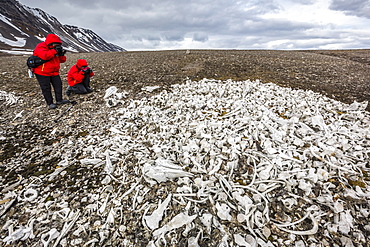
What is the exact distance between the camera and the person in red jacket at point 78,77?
308 inches

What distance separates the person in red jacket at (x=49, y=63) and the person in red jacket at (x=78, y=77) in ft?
3.14

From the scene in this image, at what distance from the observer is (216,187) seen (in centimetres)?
338

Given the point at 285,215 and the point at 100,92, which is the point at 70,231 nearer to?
the point at 285,215

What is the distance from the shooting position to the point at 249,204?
308 cm

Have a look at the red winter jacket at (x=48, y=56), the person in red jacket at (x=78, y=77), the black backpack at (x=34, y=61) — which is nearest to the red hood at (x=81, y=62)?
the person in red jacket at (x=78, y=77)

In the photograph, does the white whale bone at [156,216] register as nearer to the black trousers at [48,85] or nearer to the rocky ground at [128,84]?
the rocky ground at [128,84]

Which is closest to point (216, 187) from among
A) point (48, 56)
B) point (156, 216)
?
point (156, 216)

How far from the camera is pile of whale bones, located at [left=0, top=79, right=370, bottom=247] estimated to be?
9.00ft

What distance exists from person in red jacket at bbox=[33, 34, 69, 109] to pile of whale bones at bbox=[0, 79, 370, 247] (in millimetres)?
3190

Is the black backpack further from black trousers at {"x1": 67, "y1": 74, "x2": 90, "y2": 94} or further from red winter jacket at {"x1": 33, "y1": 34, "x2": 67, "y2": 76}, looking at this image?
black trousers at {"x1": 67, "y1": 74, "x2": 90, "y2": 94}

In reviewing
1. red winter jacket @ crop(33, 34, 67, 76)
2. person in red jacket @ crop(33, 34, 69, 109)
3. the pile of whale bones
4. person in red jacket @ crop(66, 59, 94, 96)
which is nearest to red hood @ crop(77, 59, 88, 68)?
person in red jacket @ crop(66, 59, 94, 96)

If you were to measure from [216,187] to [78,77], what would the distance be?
298 inches

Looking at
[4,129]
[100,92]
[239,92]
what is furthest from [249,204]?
[100,92]

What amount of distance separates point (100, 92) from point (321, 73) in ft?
43.2
